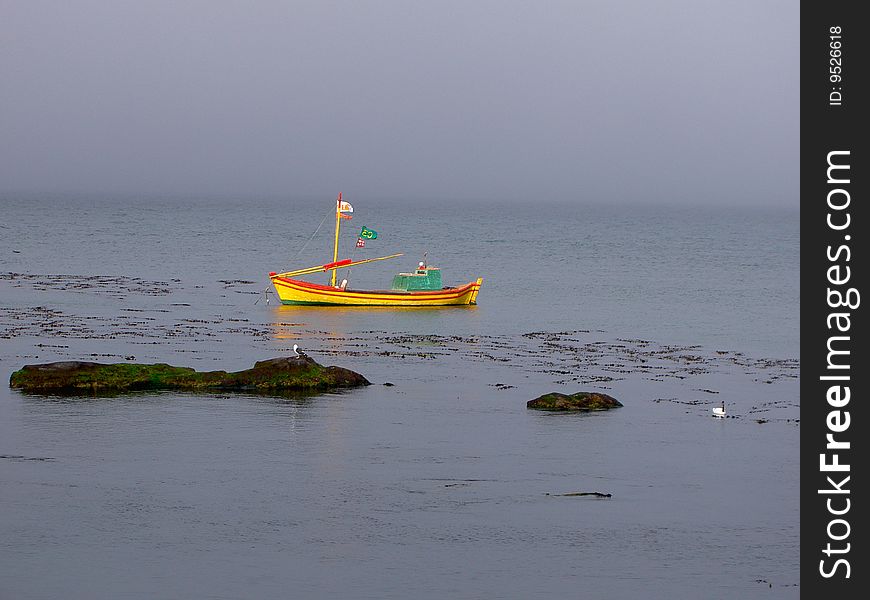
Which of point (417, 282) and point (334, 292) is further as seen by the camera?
point (417, 282)

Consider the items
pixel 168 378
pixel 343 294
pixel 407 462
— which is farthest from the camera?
pixel 343 294

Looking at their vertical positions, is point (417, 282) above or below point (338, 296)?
above

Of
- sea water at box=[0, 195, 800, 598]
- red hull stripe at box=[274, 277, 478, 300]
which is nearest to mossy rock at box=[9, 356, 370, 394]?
sea water at box=[0, 195, 800, 598]

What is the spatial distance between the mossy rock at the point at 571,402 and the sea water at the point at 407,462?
0.54 metres

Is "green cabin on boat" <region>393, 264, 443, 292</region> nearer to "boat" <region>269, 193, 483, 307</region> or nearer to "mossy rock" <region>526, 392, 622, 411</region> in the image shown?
"boat" <region>269, 193, 483, 307</region>

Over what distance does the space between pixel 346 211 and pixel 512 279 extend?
30953 millimetres

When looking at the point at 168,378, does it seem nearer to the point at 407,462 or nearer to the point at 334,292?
the point at 407,462

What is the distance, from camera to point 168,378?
130ft

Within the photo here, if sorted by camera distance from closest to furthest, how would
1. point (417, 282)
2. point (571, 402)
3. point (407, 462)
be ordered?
point (407, 462), point (571, 402), point (417, 282)

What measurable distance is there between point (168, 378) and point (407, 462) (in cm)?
1079

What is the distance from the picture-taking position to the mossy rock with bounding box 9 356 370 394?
126 feet

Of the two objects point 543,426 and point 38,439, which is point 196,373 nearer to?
point 38,439

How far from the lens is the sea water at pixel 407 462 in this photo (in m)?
23.8

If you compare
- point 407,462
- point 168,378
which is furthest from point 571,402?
point 168,378
